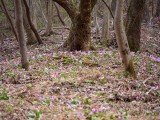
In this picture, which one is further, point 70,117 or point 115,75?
point 115,75

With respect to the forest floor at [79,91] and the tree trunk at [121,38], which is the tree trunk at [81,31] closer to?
the forest floor at [79,91]

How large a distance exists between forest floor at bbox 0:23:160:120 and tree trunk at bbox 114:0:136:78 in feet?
1.15

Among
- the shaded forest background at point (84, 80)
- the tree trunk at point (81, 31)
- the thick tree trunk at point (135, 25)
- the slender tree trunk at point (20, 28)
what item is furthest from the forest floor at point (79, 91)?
the thick tree trunk at point (135, 25)

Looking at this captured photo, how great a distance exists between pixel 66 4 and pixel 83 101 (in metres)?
7.15

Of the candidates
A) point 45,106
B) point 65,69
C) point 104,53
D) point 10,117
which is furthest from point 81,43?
point 10,117

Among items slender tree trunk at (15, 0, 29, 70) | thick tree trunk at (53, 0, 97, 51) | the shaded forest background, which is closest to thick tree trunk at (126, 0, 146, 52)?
the shaded forest background

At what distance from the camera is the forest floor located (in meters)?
4.87

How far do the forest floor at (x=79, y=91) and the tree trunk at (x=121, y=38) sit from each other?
13.8 inches

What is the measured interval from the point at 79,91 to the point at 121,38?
1650mm

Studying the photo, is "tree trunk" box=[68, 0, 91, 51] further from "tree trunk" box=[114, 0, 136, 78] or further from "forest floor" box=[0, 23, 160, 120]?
"tree trunk" box=[114, 0, 136, 78]

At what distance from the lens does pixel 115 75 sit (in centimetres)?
777

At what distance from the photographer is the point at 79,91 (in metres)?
6.44

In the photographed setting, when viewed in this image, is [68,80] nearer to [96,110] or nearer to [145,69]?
[96,110]

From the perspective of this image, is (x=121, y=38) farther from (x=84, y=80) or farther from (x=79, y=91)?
(x=79, y=91)
